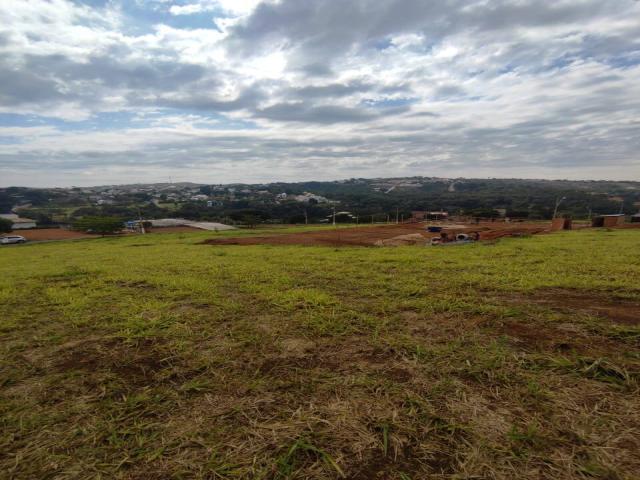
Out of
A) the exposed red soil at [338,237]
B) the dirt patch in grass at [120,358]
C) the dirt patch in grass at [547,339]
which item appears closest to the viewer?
the dirt patch in grass at [120,358]

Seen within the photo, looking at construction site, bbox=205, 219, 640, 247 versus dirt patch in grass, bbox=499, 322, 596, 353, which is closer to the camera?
dirt patch in grass, bbox=499, 322, 596, 353

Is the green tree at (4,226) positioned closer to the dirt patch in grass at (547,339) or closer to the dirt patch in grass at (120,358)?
the dirt patch in grass at (120,358)

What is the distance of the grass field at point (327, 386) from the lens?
6.00 ft

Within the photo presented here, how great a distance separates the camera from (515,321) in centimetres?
373

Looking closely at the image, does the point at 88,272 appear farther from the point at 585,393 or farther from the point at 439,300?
the point at 585,393

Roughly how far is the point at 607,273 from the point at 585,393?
514 centimetres

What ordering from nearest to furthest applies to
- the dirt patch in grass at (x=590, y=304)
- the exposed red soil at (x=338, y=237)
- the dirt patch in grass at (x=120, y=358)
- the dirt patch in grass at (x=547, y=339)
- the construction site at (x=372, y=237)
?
the dirt patch in grass at (x=120, y=358)
the dirt patch in grass at (x=547, y=339)
the dirt patch in grass at (x=590, y=304)
the construction site at (x=372, y=237)
the exposed red soil at (x=338, y=237)

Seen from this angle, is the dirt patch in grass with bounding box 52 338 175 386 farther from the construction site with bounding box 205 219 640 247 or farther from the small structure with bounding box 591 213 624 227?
the small structure with bounding box 591 213 624 227

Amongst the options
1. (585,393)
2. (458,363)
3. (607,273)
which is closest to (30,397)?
(458,363)

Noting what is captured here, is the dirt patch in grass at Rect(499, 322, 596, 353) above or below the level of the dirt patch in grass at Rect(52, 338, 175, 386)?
above

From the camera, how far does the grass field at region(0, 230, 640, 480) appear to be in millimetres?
1829

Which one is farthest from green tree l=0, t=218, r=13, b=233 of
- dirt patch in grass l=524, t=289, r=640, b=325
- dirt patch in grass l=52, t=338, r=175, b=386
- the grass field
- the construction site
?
dirt patch in grass l=524, t=289, r=640, b=325

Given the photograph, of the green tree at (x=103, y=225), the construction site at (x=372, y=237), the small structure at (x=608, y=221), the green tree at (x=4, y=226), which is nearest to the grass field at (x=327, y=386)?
the construction site at (x=372, y=237)

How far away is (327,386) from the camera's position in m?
2.53
